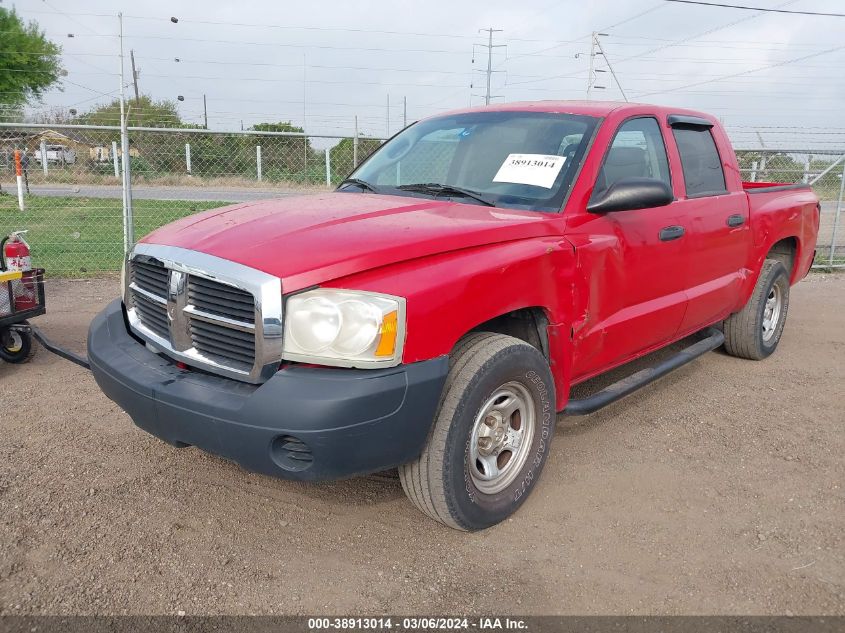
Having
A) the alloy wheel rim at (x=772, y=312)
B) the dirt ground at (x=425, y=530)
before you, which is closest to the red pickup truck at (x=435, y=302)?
the dirt ground at (x=425, y=530)

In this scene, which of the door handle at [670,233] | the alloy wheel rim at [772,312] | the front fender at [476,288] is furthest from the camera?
the alloy wheel rim at [772,312]

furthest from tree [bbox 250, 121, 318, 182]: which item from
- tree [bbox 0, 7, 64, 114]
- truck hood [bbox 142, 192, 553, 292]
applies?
tree [bbox 0, 7, 64, 114]

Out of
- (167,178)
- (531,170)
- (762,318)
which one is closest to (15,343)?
(531,170)

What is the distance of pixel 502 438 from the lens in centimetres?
309

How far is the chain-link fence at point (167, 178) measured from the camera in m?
10.8

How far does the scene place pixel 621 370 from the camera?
5.21 m

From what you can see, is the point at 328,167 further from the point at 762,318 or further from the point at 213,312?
the point at 213,312

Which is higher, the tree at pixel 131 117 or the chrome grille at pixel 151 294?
the tree at pixel 131 117

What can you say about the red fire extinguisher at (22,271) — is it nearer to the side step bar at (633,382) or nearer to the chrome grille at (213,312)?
the chrome grille at (213,312)

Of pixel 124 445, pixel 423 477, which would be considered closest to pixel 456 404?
pixel 423 477

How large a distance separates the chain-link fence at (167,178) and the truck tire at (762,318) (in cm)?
513

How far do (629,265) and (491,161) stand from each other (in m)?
0.90

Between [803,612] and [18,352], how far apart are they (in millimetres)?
5038

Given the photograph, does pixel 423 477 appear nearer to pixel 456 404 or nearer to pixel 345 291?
pixel 456 404
